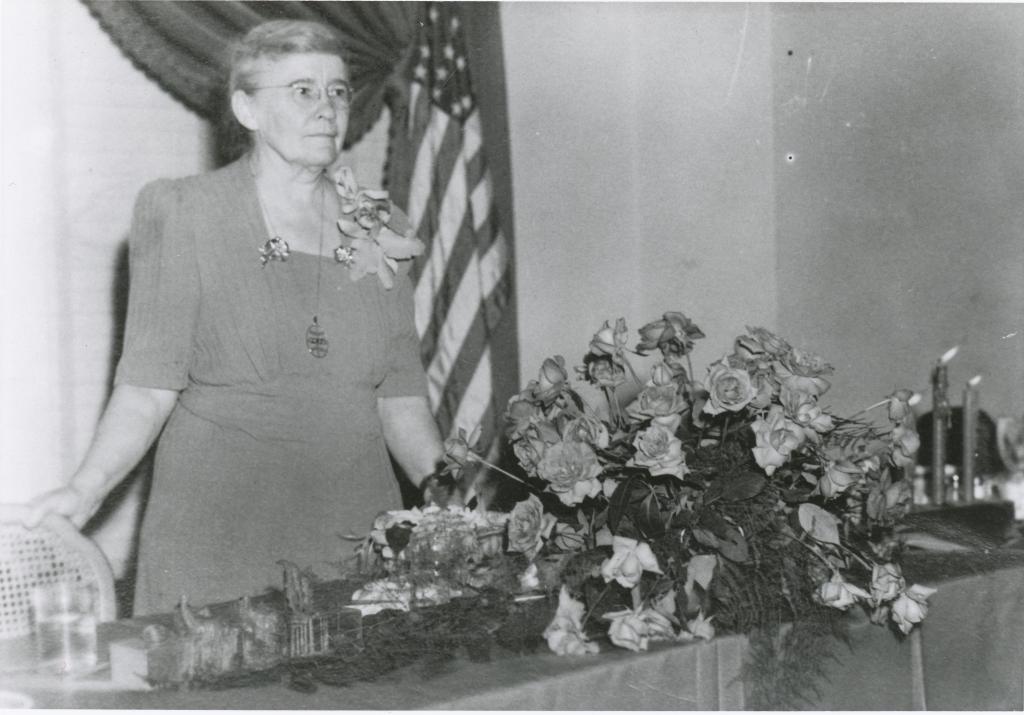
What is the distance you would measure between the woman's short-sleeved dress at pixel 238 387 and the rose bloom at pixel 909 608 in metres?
1.23

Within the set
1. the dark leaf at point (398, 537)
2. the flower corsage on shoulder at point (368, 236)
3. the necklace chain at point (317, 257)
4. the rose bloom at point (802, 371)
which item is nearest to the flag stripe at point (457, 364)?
the flower corsage on shoulder at point (368, 236)

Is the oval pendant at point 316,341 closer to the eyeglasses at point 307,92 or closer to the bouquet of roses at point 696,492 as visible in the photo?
the eyeglasses at point 307,92

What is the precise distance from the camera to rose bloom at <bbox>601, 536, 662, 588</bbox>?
1407 mm

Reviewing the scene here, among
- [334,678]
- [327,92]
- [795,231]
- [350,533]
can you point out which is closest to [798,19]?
[795,231]

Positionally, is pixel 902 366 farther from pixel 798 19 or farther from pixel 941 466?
pixel 798 19

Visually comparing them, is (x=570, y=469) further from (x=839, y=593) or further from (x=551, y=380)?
(x=839, y=593)

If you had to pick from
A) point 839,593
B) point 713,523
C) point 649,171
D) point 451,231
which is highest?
point 649,171

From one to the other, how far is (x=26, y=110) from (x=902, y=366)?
2.69 m

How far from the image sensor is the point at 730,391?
1.50 m

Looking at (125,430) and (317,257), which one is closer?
(125,430)

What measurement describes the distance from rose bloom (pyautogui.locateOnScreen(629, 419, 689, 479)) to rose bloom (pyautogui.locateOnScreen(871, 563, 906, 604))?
13.6 inches

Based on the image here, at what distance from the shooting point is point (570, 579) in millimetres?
1532

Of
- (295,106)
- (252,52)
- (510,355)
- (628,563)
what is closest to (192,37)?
(252,52)

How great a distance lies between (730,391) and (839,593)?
32 centimetres
